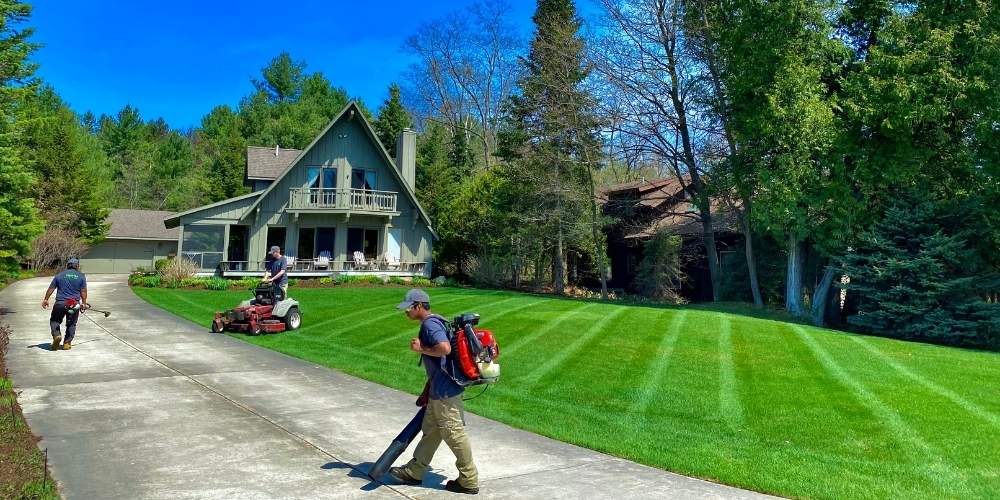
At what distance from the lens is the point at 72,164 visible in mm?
39969

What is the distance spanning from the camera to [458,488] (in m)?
5.77

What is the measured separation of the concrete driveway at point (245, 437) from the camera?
232 inches

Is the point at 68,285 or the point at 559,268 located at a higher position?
the point at 559,268

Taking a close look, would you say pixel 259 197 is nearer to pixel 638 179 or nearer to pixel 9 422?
pixel 638 179

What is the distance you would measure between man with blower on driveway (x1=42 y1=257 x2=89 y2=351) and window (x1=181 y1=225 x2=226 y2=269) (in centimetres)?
1841

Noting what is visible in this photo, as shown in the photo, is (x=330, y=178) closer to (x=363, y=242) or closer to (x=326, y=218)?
(x=326, y=218)

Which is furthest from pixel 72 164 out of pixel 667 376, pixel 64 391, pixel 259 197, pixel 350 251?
pixel 667 376

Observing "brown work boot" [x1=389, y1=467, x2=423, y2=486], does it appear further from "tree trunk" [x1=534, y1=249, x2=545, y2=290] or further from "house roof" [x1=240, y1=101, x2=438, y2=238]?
"tree trunk" [x1=534, y1=249, x2=545, y2=290]

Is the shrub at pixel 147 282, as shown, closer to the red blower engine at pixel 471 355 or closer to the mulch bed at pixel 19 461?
the mulch bed at pixel 19 461

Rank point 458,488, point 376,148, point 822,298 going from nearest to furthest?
point 458,488 → point 822,298 → point 376,148

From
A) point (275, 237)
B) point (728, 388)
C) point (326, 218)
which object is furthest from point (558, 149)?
point (728, 388)

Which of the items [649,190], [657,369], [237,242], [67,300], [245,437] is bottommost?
[245,437]

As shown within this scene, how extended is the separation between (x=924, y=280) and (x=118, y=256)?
152 ft

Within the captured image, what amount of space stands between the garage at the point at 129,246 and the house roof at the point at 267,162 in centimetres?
1298
